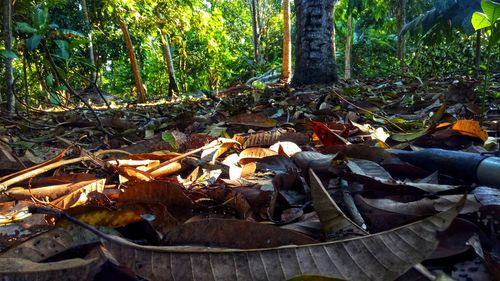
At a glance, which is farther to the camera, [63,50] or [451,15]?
[451,15]

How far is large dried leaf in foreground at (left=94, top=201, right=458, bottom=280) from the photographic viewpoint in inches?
24.5

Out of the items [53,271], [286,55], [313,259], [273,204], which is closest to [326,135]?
[273,204]

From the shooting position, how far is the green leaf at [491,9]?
1.38 m

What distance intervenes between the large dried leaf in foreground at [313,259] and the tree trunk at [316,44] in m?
3.69

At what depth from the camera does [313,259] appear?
0.65 m

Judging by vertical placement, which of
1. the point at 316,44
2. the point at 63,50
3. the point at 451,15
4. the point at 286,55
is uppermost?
the point at 451,15

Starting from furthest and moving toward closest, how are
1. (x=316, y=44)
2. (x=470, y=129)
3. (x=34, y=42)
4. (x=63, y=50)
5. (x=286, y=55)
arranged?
(x=286, y=55) → (x=316, y=44) → (x=63, y=50) → (x=34, y=42) → (x=470, y=129)

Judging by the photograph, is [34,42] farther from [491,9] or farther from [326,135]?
[491,9]

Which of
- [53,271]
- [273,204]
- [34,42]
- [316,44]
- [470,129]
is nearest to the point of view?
[53,271]

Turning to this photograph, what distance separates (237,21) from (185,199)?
2524 cm

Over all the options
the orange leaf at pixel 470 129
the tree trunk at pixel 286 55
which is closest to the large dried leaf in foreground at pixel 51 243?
the orange leaf at pixel 470 129

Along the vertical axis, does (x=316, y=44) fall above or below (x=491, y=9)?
below

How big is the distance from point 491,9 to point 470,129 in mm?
381

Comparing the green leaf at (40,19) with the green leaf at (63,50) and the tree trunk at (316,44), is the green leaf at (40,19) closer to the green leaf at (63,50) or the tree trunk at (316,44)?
the green leaf at (63,50)
